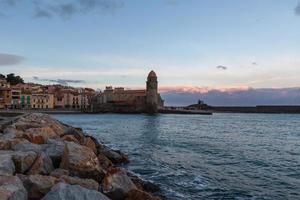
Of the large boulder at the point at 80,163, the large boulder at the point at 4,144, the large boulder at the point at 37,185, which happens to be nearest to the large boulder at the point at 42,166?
the large boulder at the point at 80,163

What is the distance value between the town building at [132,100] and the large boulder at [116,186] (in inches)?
3877

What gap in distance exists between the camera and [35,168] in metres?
7.85

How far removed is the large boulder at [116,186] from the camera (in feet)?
24.5

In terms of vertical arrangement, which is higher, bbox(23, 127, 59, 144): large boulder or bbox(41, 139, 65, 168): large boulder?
bbox(23, 127, 59, 144): large boulder

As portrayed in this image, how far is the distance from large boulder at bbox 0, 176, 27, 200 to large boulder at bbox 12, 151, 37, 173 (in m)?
1.73

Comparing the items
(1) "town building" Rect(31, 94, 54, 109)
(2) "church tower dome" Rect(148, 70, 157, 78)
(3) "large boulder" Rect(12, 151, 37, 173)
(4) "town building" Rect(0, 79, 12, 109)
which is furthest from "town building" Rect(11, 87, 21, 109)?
(3) "large boulder" Rect(12, 151, 37, 173)

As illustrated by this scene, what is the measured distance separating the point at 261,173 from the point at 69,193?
10282mm

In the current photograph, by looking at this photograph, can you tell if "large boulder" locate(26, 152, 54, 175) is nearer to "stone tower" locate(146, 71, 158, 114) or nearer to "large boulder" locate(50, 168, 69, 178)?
"large boulder" locate(50, 168, 69, 178)

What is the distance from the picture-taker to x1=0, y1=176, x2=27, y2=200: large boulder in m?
5.30

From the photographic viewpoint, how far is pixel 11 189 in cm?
551

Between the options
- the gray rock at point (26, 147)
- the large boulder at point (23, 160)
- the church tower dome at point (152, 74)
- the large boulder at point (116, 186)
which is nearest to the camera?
the large boulder at point (116, 186)

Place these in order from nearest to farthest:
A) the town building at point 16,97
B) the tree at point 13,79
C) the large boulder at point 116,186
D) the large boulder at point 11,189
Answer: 1. the large boulder at point 11,189
2. the large boulder at point 116,186
3. the town building at point 16,97
4. the tree at point 13,79

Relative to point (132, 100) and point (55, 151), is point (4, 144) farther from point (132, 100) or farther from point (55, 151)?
point (132, 100)

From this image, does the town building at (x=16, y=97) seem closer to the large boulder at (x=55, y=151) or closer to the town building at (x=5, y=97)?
the town building at (x=5, y=97)
